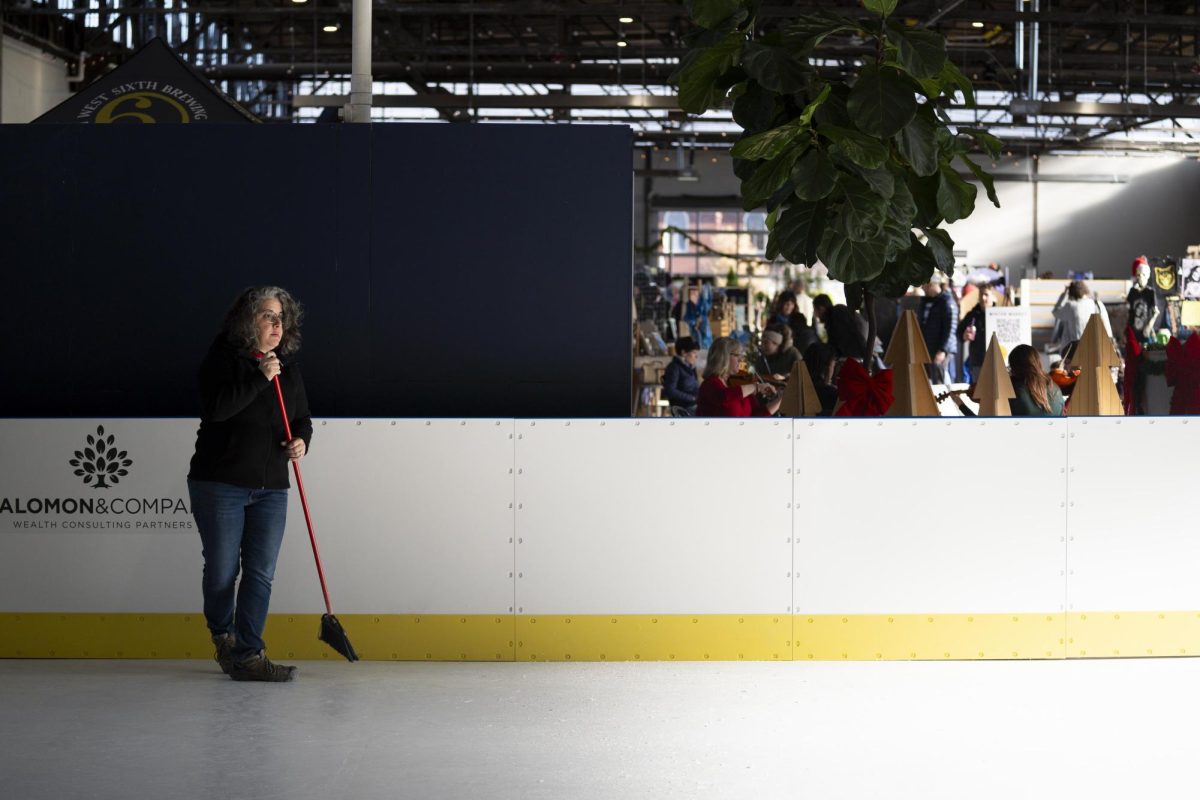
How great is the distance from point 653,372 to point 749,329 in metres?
5.59

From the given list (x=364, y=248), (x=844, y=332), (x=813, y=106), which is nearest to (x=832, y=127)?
(x=813, y=106)

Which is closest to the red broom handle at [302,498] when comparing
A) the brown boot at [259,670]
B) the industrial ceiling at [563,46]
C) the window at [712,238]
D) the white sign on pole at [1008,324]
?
the brown boot at [259,670]

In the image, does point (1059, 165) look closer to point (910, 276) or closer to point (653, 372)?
point (653, 372)

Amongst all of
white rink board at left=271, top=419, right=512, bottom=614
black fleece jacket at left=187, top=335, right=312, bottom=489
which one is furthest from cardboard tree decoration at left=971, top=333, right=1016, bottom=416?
black fleece jacket at left=187, top=335, right=312, bottom=489

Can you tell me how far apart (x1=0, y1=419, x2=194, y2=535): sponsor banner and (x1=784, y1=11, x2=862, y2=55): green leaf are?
9.24 feet

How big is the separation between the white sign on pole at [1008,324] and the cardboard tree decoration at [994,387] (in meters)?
8.40

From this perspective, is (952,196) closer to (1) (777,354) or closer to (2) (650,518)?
(2) (650,518)

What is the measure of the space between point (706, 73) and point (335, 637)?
8.44ft

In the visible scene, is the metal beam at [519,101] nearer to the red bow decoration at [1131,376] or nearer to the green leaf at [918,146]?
the red bow decoration at [1131,376]

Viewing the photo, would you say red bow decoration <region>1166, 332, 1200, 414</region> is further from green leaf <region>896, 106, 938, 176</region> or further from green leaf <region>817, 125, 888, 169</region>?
green leaf <region>817, 125, 888, 169</region>

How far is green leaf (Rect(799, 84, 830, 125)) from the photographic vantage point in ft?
16.9

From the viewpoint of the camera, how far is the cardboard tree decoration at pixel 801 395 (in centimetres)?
662

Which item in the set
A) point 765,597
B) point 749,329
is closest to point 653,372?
point 749,329

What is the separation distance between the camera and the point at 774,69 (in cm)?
520
